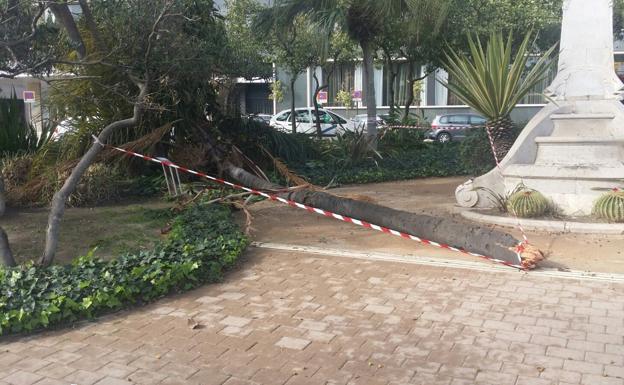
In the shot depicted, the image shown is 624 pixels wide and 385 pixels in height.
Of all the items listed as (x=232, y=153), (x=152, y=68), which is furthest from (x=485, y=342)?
(x=232, y=153)

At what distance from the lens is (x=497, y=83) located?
383 inches

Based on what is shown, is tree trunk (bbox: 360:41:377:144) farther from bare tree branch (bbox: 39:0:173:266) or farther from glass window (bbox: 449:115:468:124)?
glass window (bbox: 449:115:468:124)

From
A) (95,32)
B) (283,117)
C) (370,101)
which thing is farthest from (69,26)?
(283,117)

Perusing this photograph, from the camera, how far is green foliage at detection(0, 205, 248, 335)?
4871mm

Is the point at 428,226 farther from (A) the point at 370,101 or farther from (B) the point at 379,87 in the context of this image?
(B) the point at 379,87

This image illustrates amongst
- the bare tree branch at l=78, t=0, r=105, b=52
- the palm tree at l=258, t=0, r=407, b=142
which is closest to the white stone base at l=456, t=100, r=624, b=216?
the palm tree at l=258, t=0, r=407, b=142

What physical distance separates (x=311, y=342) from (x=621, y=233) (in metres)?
4.86

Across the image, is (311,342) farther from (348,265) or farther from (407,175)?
(407,175)

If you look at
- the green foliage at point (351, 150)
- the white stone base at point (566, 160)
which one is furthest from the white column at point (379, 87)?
the white stone base at point (566, 160)

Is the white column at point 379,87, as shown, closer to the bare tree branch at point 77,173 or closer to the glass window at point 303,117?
the glass window at point 303,117

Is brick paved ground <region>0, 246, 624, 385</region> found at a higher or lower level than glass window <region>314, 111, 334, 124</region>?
lower

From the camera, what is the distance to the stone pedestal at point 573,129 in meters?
8.38

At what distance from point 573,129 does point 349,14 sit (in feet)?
22.6

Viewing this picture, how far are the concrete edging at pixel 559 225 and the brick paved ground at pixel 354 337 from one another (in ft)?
6.98
